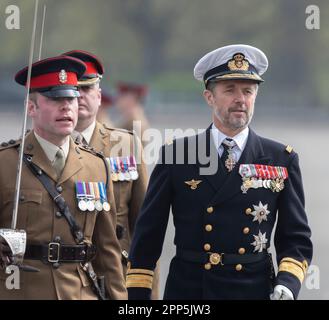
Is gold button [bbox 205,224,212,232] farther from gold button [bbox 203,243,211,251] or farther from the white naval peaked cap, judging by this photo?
the white naval peaked cap

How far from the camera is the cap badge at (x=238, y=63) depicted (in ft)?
25.8

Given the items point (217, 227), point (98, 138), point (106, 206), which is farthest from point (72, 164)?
point (98, 138)

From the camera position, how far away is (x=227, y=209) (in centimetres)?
773

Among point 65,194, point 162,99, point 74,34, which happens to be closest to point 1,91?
point 74,34

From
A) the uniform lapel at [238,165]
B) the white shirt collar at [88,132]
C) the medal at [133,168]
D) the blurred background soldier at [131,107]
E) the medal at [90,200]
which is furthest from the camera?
the blurred background soldier at [131,107]

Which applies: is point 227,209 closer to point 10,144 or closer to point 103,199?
point 103,199

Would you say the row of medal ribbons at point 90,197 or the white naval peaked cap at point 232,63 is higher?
the white naval peaked cap at point 232,63

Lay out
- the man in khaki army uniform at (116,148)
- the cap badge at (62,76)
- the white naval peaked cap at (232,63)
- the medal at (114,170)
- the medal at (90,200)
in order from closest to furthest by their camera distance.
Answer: the white naval peaked cap at (232,63), the medal at (90,200), the cap badge at (62,76), the man in khaki army uniform at (116,148), the medal at (114,170)

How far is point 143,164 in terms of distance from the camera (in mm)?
9602

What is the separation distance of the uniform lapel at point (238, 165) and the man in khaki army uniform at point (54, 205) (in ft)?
2.63

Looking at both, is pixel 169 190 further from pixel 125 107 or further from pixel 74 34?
pixel 74 34

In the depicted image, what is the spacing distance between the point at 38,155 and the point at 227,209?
1.11 m

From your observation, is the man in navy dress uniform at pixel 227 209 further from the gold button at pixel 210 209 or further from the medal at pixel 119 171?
the medal at pixel 119 171

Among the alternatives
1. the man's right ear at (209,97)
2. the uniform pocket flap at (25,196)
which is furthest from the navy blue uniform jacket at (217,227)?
the uniform pocket flap at (25,196)
